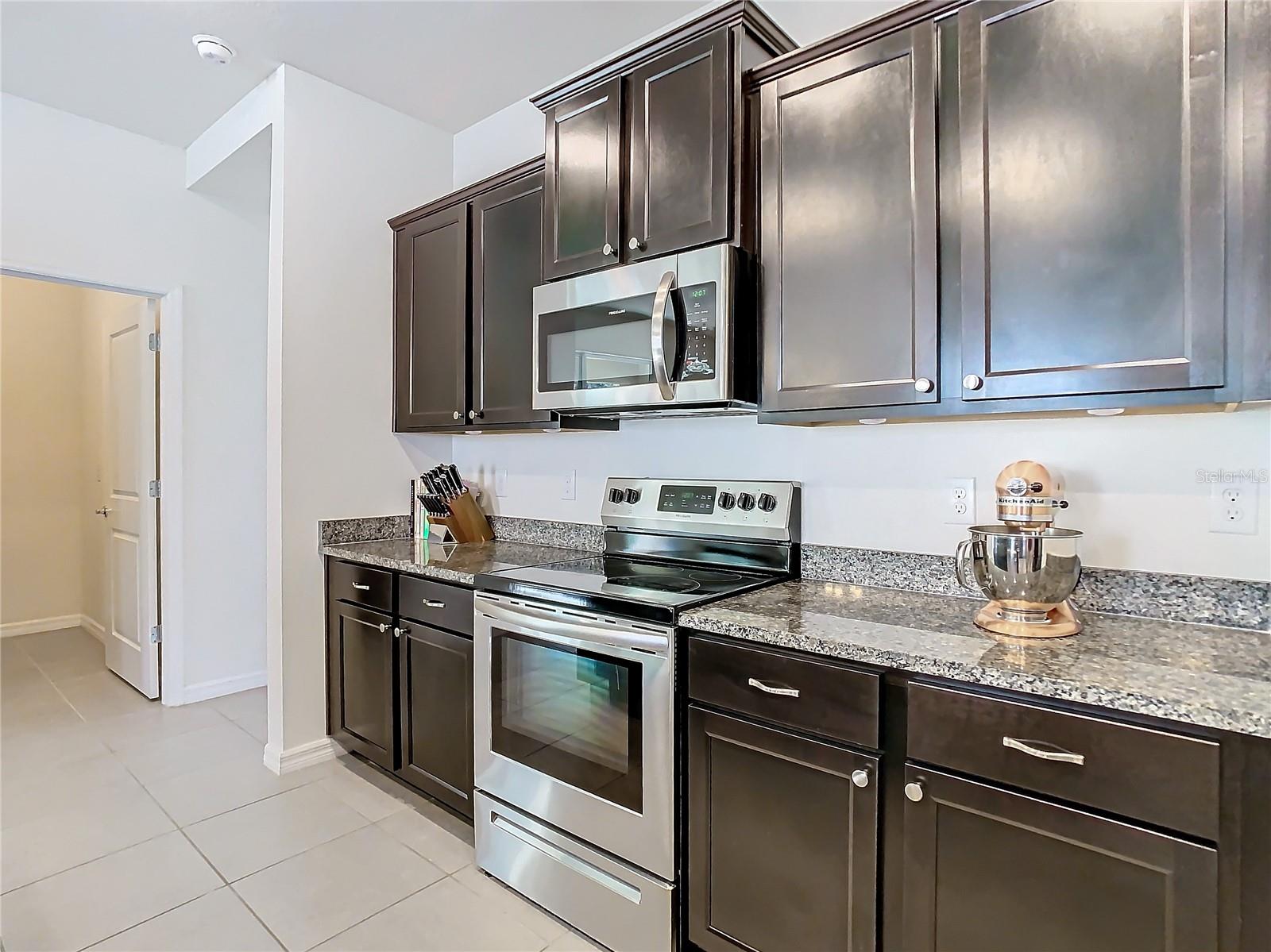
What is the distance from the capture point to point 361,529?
10.1 ft

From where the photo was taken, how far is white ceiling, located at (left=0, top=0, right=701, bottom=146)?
247 centimetres

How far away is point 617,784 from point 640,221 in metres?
1.58

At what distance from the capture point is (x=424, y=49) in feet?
8.89

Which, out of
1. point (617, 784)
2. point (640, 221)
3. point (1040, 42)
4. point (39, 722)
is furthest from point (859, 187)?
point (39, 722)

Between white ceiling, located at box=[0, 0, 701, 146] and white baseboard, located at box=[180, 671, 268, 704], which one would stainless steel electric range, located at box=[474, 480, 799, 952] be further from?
white baseboard, located at box=[180, 671, 268, 704]

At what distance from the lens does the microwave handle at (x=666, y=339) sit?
1.88 meters

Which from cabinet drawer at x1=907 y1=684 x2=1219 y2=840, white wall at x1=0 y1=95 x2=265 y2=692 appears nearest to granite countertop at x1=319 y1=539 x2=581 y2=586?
white wall at x1=0 y1=95 x2=265 y2=692

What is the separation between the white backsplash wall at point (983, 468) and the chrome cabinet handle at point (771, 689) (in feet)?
2.28

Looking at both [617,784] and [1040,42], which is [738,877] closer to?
[617,784]

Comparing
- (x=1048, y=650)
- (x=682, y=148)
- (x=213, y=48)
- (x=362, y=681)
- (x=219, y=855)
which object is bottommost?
(x=219, y=855)

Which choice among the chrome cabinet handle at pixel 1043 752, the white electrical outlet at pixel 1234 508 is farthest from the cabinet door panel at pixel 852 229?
the chrome cabinet handle at pixel 1043 752

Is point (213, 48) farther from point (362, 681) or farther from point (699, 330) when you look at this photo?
point (362, 681)

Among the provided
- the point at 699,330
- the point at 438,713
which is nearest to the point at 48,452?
the point at 438,713

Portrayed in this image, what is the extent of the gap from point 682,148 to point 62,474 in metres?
5.34
